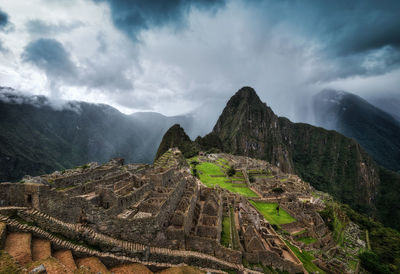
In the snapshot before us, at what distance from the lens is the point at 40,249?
809 centimetres

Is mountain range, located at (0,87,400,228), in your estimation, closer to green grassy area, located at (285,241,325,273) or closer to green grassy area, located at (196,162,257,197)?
green grassy area, located at (196,162,257,197)

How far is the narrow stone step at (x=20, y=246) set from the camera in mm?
6879

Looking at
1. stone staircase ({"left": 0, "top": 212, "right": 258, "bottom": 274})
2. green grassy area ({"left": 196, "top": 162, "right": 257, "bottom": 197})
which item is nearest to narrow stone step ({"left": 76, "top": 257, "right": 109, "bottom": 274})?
stone staircase ({"left": 0, "top": 212, "right": 258, "bottom": 274})

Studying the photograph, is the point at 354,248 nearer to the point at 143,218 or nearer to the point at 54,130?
the point at 143,218

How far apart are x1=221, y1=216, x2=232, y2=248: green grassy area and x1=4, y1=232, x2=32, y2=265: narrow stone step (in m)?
12.6

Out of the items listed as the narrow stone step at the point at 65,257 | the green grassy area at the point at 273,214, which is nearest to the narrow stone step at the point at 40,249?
the narrow stone step at the point at 65,257

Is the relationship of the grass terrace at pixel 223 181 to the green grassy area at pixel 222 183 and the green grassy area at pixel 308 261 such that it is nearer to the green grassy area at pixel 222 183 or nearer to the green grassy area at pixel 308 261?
the green grassy area at pixel 222 183

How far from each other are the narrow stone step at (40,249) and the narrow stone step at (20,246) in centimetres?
41

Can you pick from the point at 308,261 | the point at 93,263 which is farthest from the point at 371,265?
the point at 93,263

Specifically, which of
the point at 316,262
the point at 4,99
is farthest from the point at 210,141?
the point at 4,99

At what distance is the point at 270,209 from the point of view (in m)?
33.7

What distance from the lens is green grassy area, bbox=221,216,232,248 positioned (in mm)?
15016

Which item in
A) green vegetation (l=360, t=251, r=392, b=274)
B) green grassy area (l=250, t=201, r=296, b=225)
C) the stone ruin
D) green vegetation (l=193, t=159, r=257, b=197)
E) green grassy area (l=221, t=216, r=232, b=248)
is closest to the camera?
the stone ruin

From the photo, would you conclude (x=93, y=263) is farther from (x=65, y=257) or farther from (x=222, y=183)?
(x=222, y=183)
